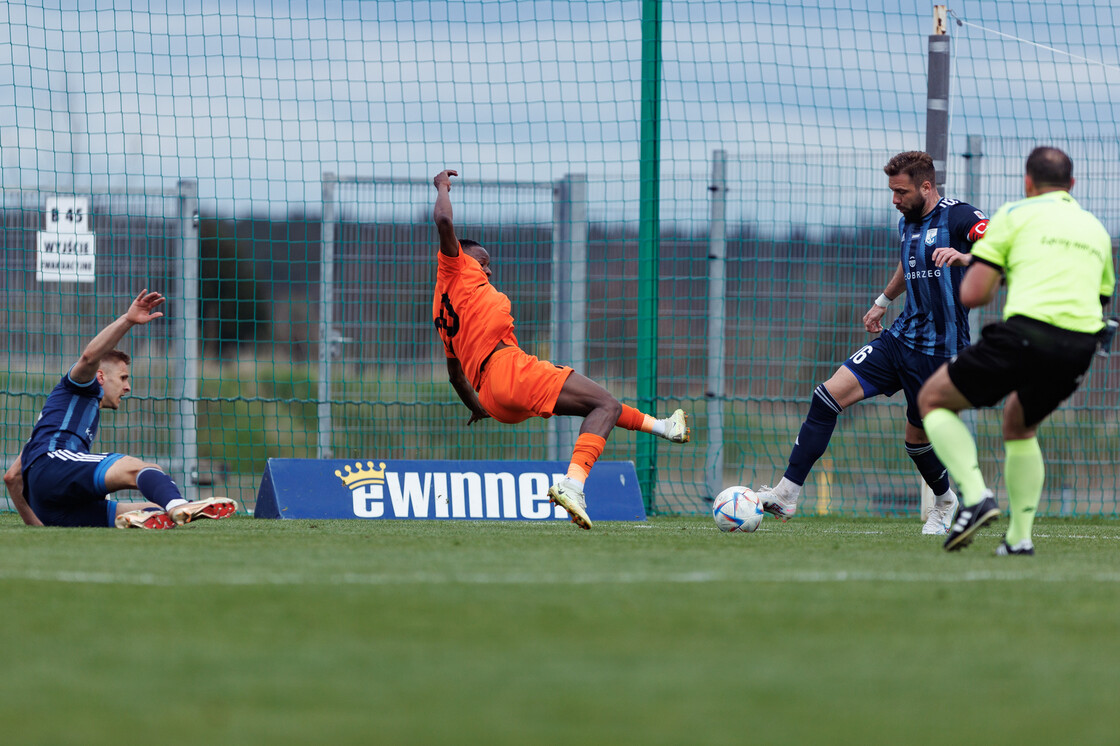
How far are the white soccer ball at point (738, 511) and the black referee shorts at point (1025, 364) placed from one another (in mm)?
2196

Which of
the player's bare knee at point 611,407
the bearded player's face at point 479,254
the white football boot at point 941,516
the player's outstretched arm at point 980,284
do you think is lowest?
the white football boot at point 941,516

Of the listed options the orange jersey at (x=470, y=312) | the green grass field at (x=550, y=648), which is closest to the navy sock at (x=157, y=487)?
the green grass field at (x=550, y=648)

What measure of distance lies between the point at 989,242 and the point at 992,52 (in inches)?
218

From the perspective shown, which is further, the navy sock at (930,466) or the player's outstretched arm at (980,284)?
the navy sock at (930,466)

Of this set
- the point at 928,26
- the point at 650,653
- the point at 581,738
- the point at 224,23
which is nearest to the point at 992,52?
the point at 928,26

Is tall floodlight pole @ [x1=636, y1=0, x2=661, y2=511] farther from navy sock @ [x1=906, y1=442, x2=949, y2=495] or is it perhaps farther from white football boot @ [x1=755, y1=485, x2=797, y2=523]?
navy sock @ [x1=906, y1=442, x2=949, y2=495]

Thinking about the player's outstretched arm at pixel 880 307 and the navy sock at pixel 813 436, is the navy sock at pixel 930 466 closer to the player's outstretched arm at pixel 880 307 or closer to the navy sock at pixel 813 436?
the navy sock at pixel 813 436

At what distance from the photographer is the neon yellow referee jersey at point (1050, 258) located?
5.38m

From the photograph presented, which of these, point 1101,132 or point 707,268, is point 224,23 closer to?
point 707,268

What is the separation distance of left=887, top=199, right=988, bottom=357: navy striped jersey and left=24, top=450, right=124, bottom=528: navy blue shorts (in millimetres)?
4339

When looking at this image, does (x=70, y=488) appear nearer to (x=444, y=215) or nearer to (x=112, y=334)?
(x=112, y=334)

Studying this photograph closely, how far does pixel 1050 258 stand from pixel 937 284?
7.08ft

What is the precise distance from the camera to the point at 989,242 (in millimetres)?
5477

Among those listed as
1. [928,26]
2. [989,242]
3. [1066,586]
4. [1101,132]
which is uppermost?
[928,26]
